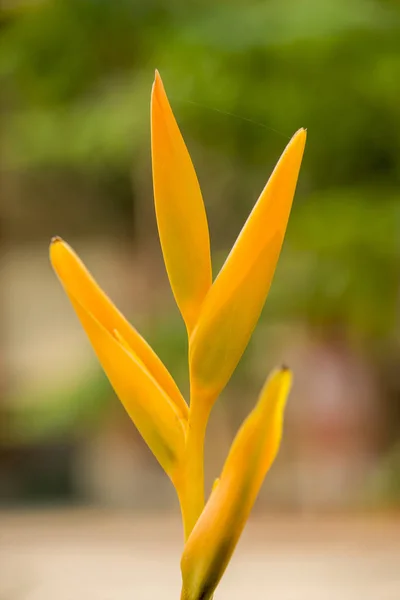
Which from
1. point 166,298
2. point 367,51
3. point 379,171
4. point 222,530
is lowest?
point 166,298

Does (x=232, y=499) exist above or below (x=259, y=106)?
below

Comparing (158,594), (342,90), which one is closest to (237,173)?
(342,90)

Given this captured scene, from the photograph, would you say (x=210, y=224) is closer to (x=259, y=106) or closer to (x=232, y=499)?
(x=259, y=106)

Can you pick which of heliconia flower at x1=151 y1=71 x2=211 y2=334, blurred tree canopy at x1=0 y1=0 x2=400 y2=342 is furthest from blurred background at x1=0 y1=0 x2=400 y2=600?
heliconia flower at x1=151 y1=71 x2=211 y2=334

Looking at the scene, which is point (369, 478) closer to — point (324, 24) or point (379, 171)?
point (379, 171)

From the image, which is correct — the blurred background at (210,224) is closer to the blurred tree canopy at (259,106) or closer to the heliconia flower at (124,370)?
the blurred tree canopy at (259,106)

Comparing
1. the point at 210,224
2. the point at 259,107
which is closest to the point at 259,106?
the point at 259,107

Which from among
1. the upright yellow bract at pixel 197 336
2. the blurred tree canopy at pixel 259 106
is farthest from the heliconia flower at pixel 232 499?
the blurred tree canopy at pixel 259 106
